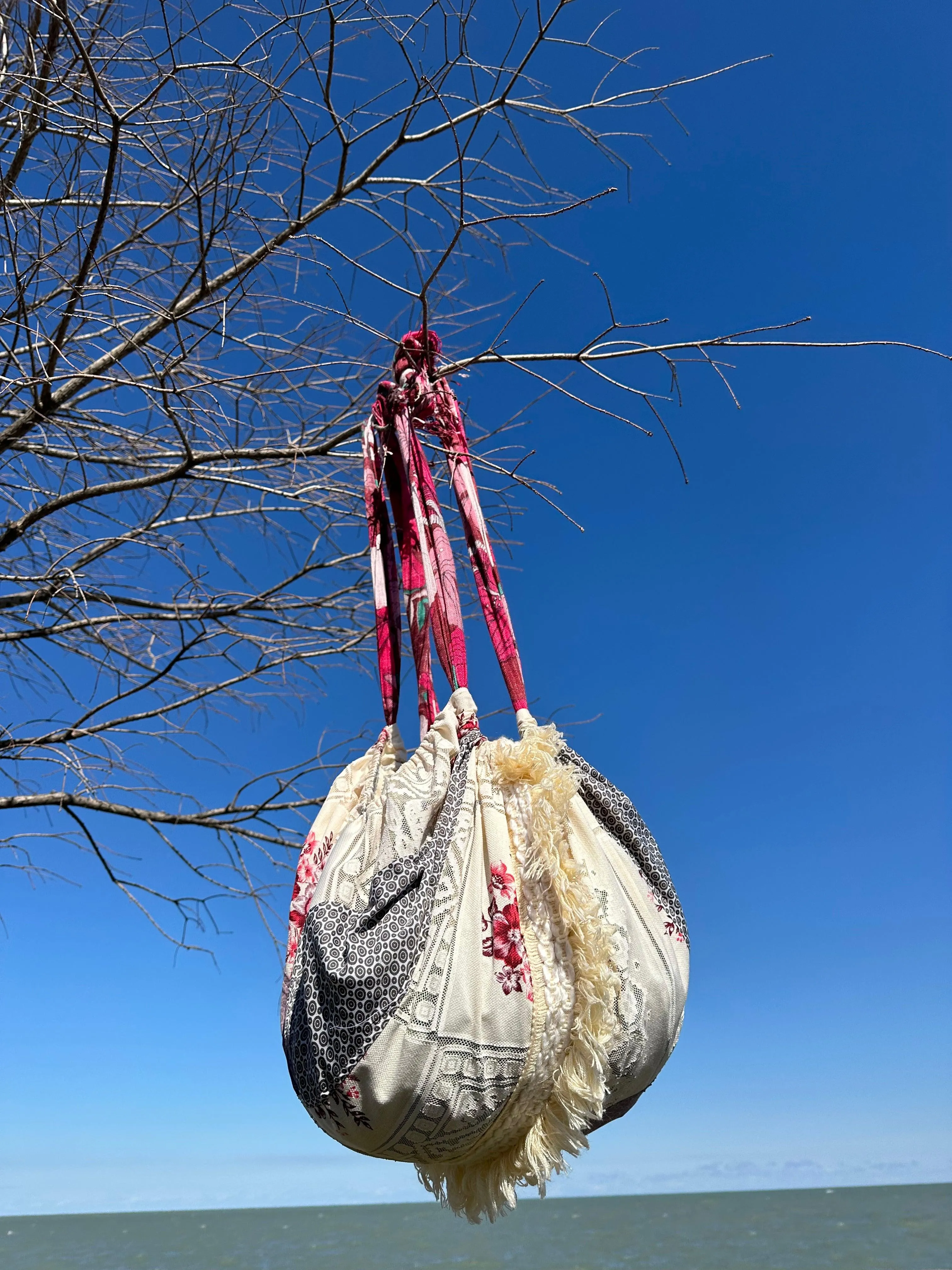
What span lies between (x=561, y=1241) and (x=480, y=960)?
134ft

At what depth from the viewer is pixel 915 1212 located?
40.7m

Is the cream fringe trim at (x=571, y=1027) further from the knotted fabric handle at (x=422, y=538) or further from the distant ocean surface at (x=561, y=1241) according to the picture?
the distant ocean surface at (x=561, y=1241)

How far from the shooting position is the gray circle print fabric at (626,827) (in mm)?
1211

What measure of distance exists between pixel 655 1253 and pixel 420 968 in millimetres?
33684

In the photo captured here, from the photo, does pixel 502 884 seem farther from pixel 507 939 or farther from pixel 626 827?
pixel 626 827

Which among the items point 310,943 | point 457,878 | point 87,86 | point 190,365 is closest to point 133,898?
point 190,365

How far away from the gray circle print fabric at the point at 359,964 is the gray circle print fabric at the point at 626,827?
0.57 feet

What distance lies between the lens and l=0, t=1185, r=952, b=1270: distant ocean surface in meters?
26.0

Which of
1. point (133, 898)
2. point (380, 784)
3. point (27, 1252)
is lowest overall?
point (27, 1252)

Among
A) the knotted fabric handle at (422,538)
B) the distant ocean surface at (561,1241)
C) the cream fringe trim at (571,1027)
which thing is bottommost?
the distant ocean surface at (561,1241)

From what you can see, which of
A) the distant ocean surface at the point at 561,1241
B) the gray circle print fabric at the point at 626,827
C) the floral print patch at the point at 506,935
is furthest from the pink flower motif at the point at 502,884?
the distant ocean surface at the point at 561,1241

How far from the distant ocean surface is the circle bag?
25.7 meters

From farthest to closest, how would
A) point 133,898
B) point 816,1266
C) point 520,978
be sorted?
point 816,1266 → point 133,898 → point 520,978

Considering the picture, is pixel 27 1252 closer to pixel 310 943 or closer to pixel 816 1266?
pixel 816 1266
